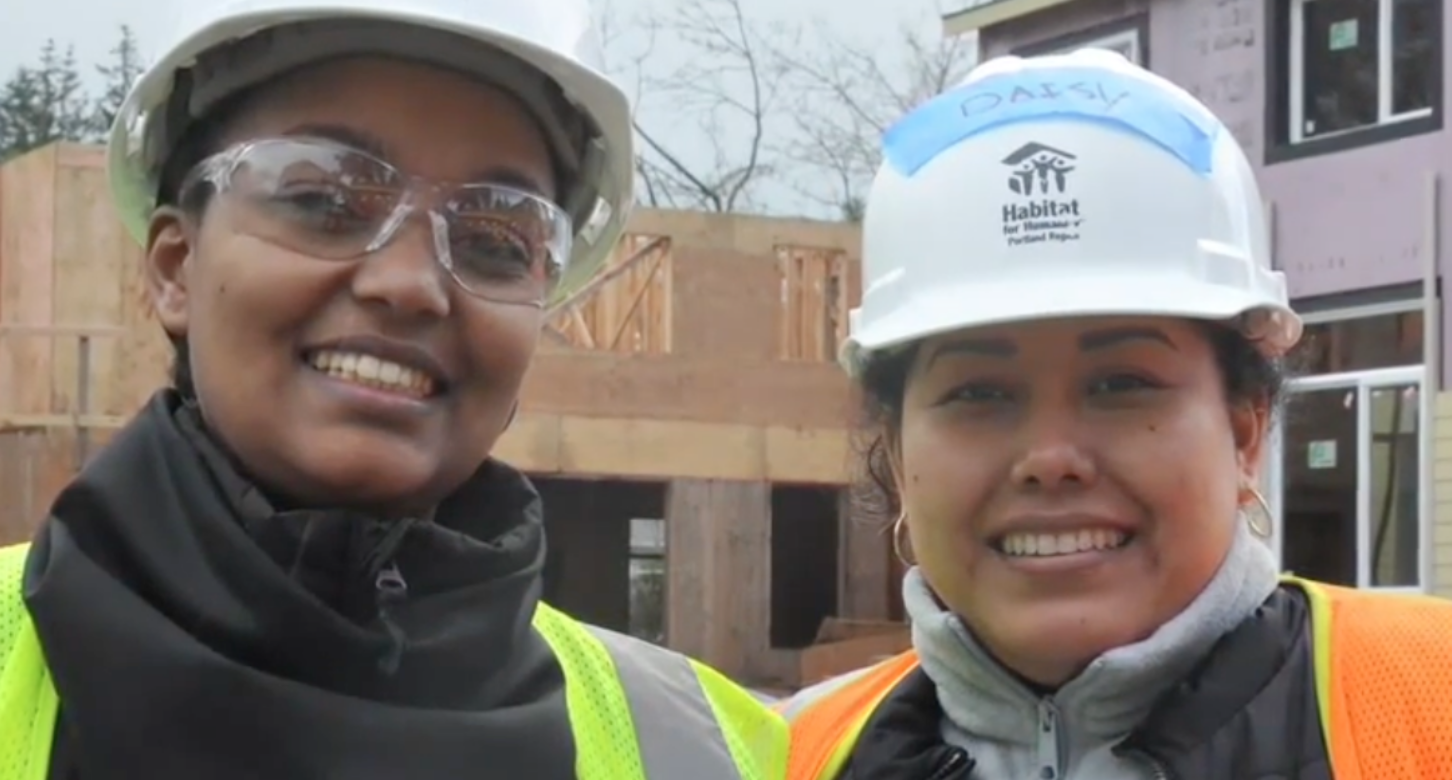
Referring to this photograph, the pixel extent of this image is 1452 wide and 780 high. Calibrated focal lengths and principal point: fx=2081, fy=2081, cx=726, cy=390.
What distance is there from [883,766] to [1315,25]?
521 inches

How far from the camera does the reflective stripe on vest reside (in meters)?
2.72

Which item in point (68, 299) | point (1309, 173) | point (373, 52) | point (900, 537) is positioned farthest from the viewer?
point (68, 299)

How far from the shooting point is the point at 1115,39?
54.2 ft

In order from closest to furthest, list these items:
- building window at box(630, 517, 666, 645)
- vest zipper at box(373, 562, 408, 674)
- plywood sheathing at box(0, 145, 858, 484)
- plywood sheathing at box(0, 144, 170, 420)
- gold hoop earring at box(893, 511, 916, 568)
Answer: vest zipper at box(373, 562, 408, 674) → gold hoop earring at box(893, 511, 916, 568) → plywood sheathing at box(0, 144, 170, 420) → plywood sheathing at box(0, 145, 858, 484) → building window at box(630, 517, 666, 645)

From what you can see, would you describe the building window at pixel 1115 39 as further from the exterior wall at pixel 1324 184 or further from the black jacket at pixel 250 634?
the black jacket at pixel 250 634

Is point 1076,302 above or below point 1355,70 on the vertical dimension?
below

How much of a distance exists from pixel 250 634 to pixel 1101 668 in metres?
1.13

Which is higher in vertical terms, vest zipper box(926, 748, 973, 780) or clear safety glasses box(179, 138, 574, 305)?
clear safety glasses box(179, 138, 574, 305)

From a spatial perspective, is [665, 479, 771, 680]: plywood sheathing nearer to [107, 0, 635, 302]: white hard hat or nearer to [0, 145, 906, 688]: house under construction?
[0, 145, 906, 688]: house under construction

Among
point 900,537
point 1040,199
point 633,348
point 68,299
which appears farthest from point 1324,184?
point 1040,199

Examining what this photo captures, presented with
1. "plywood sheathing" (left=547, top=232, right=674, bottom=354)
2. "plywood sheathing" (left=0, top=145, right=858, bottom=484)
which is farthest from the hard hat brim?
"plywood sheathing" (left=547, top=232, right=674, bottom=354)

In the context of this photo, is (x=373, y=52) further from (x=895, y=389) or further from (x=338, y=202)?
(x=895, y=389)

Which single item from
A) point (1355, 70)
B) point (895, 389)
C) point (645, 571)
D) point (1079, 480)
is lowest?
point (645, 571)

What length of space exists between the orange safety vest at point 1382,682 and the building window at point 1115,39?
1373 centimetres
